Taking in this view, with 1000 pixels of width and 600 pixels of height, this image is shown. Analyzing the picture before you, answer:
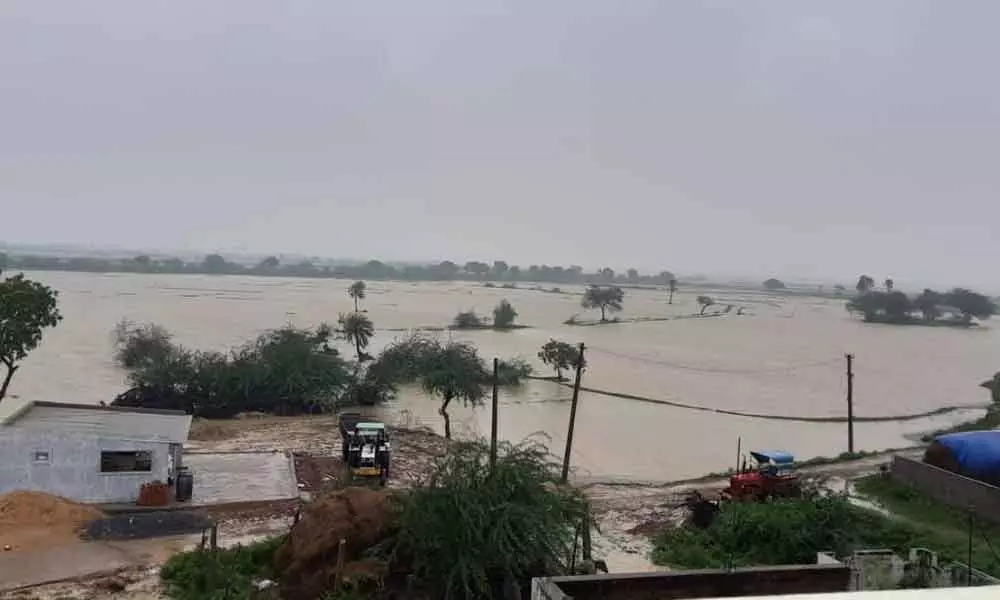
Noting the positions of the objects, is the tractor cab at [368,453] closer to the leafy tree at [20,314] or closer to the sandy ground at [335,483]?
the sandy ground at [335,483]

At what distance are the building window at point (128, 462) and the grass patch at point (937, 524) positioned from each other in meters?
14.0

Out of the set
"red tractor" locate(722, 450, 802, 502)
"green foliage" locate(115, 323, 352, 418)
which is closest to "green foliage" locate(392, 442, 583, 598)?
"red tractor" locate(722, 450, 802, 502)

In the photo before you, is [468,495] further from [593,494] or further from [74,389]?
[74,389]

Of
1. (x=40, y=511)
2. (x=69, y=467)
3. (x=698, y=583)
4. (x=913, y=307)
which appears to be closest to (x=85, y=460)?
(x=69, y=467)

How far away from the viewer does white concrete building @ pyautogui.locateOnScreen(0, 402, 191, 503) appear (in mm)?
15789

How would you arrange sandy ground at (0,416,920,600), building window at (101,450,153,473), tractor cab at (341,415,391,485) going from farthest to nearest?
tractor cab at (341,415,391,485), building window at (101,450,153,473), sandy ground at (0,416,920,600)

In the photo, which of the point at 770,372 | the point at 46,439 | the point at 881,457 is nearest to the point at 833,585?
the point at 46,439

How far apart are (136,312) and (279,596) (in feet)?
232

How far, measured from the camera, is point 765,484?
16.9 metres

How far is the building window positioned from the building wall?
186 mm

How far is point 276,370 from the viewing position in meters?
31.0

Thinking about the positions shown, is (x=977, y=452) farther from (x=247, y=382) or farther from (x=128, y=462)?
(x=247, y=382)

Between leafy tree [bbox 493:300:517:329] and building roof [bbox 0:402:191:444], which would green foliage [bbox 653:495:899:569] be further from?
leafy tree [bbox 493:300:517:329]

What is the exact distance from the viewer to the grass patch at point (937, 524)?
530 inches
